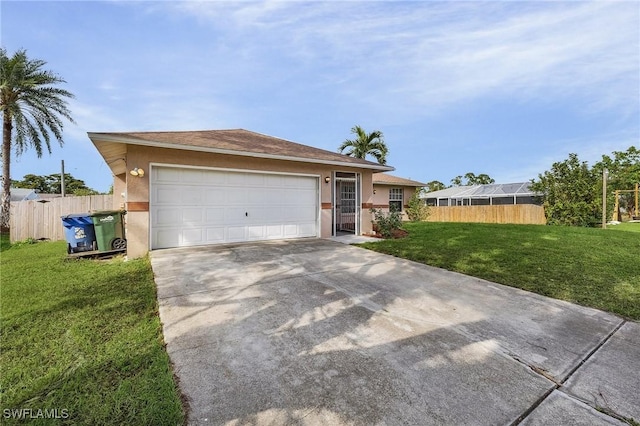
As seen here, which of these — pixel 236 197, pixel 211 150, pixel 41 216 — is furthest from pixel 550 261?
pixel 41 216

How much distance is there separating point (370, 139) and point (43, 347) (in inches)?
862

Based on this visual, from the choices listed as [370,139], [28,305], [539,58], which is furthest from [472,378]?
[370,139]

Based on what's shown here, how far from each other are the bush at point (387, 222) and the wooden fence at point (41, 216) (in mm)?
11722

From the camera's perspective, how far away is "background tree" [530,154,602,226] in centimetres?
1409

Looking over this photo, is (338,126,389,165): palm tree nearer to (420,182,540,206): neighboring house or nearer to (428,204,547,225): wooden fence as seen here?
(428,204,547,225): wooden fence

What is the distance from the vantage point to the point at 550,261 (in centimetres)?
631

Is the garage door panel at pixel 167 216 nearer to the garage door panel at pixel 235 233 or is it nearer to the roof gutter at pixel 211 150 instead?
the garage door panel at pixel 235 233

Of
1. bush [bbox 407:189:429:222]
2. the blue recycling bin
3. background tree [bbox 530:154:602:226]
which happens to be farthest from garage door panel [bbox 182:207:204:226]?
background tree [bbox 530:154:602:226]

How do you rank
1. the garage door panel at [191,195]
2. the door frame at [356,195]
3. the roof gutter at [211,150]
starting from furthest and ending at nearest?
the door frame at [356,195] → the garage door panel at [191,195] → the roof gutter at [211,150]

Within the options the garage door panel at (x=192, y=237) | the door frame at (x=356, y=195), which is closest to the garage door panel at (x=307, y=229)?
the door frame at (x=356, y=195)

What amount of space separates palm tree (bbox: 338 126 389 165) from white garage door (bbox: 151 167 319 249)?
45.3ft

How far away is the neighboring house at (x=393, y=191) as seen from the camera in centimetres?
1819

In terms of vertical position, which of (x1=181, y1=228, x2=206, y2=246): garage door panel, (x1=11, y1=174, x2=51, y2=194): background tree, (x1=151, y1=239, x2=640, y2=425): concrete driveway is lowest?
(x1=151, y1=239, x2=640, y2=425): concrete driveway

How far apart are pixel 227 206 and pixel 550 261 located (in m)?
8.10
